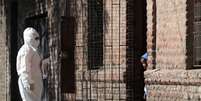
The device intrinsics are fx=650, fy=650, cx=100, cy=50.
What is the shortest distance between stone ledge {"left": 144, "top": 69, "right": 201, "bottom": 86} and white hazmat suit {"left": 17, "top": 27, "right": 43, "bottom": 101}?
9.86 ft

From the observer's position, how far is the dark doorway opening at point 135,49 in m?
12.9

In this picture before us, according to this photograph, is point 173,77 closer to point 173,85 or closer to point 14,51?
point 173,85

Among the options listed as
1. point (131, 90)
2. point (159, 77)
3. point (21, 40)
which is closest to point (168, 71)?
point (159, 77)

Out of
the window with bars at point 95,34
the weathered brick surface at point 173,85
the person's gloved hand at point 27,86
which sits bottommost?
the person's gloved hand at point 27,86

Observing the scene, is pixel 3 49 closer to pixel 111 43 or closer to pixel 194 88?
pixel 111 43

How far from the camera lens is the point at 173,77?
10.7m

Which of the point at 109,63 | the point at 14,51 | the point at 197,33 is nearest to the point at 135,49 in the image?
the point at 109,63

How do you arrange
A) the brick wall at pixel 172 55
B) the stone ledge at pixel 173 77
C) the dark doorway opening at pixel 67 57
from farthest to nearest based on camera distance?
the dark doorway opening at pixel 67 57 → the brick wall at pixel 172 55 → the stone ledge at pixel 173 77

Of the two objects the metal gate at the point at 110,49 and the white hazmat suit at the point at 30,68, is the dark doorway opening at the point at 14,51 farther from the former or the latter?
the white hazmat suit at the point at 30,68

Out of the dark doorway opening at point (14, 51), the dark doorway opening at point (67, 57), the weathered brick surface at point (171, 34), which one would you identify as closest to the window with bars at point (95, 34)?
the dark doorway opening at point (67, 57)

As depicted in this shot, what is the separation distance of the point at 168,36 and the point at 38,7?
7031mm

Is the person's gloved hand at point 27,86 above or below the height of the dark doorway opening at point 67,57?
below

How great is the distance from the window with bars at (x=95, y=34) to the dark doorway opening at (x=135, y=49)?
34.0 inches

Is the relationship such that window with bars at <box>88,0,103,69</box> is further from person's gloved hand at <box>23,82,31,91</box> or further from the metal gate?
person's gloved hand at <box>23,82,31,91</box>
